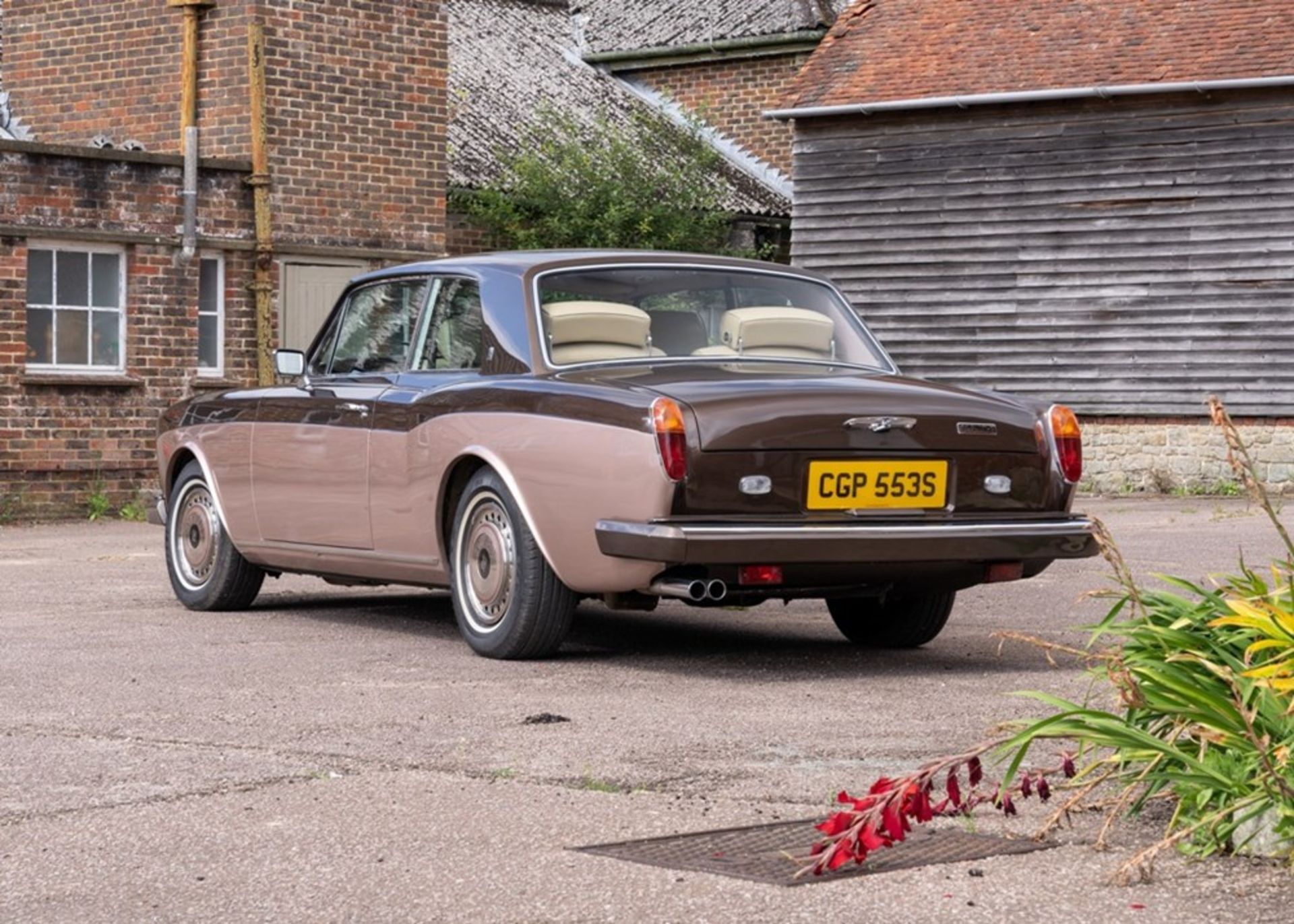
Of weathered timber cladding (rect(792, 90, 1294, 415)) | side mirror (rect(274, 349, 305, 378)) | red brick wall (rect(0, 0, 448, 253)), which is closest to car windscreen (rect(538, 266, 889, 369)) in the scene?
side mirror (rect(274, 349, 305, 378))

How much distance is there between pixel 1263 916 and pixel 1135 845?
0.64m

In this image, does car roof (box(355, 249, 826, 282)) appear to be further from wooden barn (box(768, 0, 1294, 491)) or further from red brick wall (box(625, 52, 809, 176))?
red brick wall (box(625, 52, 809, 176))

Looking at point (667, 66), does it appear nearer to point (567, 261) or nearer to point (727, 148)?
point (727, 148)

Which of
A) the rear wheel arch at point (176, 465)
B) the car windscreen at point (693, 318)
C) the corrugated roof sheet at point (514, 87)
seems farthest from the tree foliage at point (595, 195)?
the car windscreen at point (693, 318)

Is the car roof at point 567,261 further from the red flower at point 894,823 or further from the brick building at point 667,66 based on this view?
the brick building at point 667,66

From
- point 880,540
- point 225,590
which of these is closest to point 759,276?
point 880,540

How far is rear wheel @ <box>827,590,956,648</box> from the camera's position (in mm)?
8195

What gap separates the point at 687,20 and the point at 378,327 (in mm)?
22096

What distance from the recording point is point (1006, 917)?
12.6ft

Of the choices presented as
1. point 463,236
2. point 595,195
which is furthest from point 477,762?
point 595,195

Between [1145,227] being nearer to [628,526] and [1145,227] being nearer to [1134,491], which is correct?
[1134,491]

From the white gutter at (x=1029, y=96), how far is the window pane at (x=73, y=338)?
8.28m

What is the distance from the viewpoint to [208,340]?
62.1ft

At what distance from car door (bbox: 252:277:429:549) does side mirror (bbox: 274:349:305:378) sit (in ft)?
0.20
